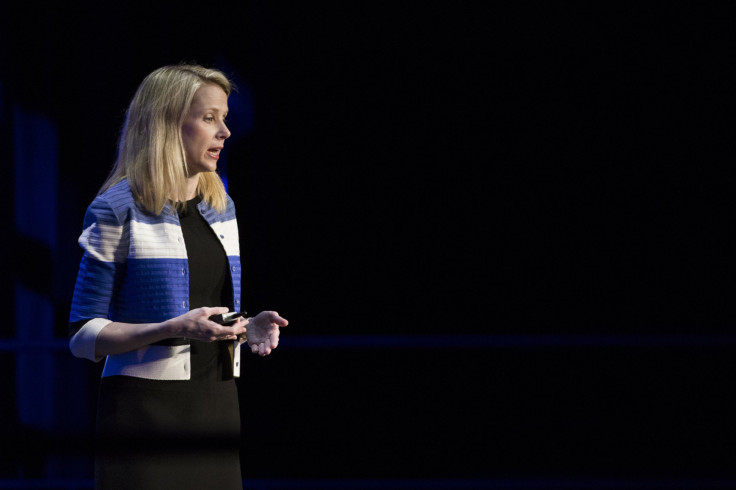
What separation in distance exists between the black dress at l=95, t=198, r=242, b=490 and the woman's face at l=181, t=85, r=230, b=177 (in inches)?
4.0

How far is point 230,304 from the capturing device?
1869 mm

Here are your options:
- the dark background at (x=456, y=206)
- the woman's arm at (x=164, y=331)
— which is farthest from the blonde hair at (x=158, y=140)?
the dark background at (x=456, y=206)

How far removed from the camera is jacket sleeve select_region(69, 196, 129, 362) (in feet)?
5.63

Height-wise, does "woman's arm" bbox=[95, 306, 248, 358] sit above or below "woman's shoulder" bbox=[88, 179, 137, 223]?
below

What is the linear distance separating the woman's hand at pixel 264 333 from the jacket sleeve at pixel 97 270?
0.30 m

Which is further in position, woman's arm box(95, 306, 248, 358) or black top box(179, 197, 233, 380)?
black top box(179, 197, 233, 380)

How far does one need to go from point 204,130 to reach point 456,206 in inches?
77.6

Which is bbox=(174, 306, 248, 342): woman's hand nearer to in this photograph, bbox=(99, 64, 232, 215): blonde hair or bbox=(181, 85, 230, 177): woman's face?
bbox=(99, 64, 232, 215): blonde hair

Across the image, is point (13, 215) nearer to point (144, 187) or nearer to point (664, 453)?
point (144, 187)

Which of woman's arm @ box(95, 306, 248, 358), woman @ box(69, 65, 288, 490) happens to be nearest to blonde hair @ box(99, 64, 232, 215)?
woman @ box(69, 65, 288, 490)

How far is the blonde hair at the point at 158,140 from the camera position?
1.79m

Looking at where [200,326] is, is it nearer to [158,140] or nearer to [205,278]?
[205,278]

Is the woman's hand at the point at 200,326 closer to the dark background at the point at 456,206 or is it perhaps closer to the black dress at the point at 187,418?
the black dress at the point at 187,418

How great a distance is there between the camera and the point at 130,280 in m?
1.75
